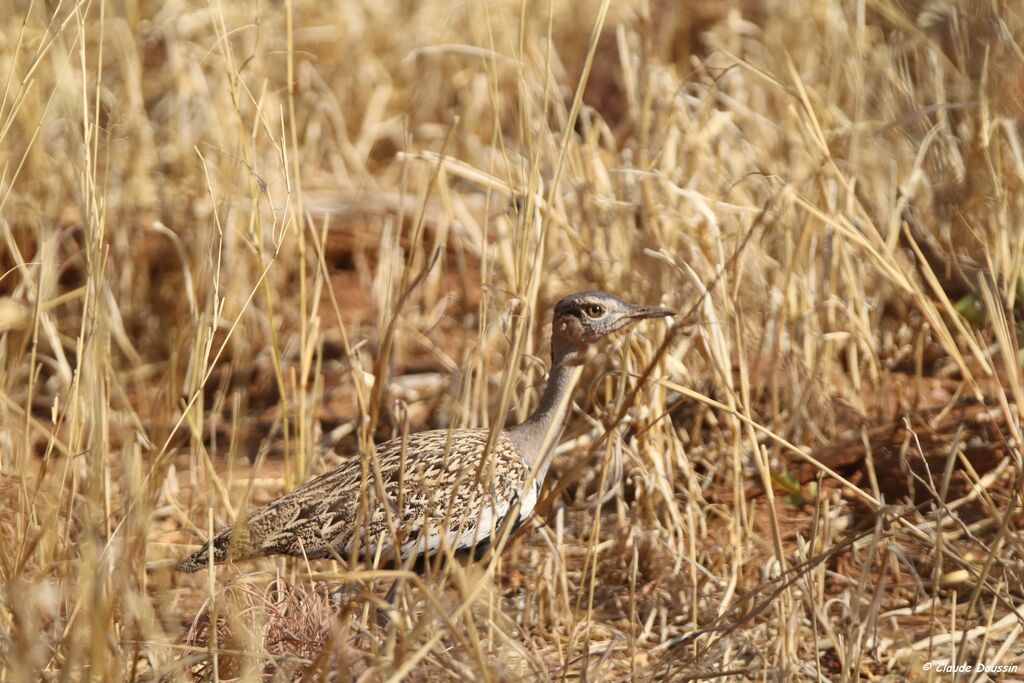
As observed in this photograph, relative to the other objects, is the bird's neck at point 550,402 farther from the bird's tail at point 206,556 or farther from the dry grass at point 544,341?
the bird's tail at point 206,556

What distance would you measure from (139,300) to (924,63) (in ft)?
12.1

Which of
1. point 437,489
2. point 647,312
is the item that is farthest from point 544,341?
point 437,489

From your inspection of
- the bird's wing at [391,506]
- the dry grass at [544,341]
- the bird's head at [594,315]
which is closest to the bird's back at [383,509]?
the bird's wing at [391,506]

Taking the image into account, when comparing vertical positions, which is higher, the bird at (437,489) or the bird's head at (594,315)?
the bird's head at (594,315)

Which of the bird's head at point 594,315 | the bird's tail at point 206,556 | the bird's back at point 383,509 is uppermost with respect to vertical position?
the bird's head at point 594,315

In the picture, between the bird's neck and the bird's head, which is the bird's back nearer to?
the bird's neck

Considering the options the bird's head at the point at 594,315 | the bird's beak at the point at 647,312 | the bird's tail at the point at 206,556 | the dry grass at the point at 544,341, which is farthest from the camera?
the bird's head at the point at 594,315

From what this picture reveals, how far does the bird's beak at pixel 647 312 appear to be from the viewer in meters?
3.37

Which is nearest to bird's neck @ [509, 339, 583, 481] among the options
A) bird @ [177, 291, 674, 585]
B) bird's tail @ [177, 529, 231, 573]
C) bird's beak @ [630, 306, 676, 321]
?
bird @ [177, 291, 674, 585]

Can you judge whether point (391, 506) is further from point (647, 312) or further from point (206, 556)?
point (647, 312)

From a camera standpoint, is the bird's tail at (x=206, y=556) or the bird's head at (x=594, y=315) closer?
the bird's tail at (x=206, y=556)

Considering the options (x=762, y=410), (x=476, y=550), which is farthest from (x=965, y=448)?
(x=476, y=550)

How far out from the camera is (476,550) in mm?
3408

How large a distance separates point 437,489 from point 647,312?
0.81 meters
